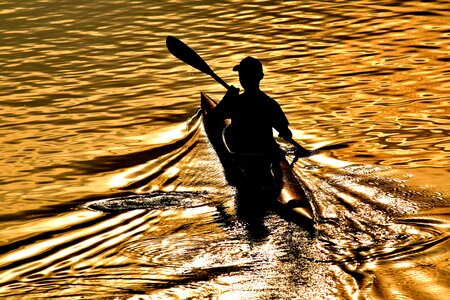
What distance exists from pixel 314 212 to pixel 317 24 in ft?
31.0

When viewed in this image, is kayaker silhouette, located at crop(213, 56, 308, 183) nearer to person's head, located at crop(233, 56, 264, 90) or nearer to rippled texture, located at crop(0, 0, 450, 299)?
person's head, located at crop(233, 56, 264, 90)

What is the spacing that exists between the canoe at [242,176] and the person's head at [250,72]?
2.31 ft

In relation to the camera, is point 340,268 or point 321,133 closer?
point 340,268

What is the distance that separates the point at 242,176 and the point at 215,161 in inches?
48.1

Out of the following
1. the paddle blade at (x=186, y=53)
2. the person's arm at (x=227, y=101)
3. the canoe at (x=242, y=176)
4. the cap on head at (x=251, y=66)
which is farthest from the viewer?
the paddle blade at (x=186, y=53)

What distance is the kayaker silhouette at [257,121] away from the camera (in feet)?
27.1

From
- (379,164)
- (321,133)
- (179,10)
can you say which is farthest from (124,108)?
(179,10)

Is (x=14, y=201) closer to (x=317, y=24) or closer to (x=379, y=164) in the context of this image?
(x=379, y=164)

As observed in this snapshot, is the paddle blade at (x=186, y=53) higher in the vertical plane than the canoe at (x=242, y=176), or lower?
higher

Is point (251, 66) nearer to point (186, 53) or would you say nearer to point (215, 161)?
point (215, 161)

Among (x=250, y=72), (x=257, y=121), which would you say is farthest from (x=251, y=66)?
(x=257, y=121)

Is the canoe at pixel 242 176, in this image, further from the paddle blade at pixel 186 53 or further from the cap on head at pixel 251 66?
the cap on head at pixel 251 66

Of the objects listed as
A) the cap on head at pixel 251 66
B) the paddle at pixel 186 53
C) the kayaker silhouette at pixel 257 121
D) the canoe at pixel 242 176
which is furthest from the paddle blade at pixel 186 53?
the cap on head at pixel 251 66

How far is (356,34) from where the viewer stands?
15398 millimetres
